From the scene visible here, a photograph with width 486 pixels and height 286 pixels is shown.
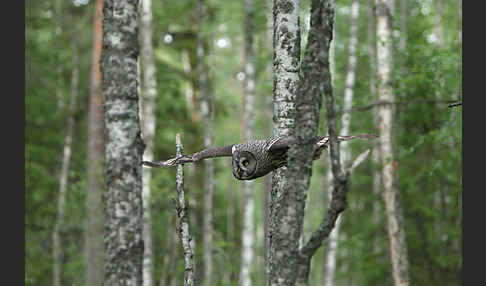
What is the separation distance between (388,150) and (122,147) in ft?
26.5

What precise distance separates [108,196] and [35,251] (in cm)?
1597

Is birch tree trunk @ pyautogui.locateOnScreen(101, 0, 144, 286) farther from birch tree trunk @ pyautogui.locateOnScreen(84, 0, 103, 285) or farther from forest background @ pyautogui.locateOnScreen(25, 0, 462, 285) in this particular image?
birch tree trunk @ pyautogui.locateOnScreen(84, 0, 103, 285)

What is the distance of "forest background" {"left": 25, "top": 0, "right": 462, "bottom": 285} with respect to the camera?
Answer: 13867 mm

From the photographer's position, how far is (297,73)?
21.2 feet

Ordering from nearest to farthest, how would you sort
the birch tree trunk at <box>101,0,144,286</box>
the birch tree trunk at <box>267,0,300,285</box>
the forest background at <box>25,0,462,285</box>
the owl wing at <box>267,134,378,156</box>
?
the birch tree trunk at <box>101,0,144,286</box> → the owl wing at <box>267,134,378,156</box> → the birch tree trunk at <box>267,0,300,285</box> → the forest background at <box>25,0,462,285</box>

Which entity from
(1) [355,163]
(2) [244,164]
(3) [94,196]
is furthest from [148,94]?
(1) [355,163]

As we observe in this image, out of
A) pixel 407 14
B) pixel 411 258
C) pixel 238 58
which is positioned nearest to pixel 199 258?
pixel 411 258

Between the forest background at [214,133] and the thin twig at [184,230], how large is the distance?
18.1ft

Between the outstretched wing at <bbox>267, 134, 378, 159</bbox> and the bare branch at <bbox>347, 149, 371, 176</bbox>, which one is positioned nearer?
the bare branch at <bbox>347, 149, 371, 176</bbox>

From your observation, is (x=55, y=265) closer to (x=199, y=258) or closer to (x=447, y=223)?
(x=199, y=258)

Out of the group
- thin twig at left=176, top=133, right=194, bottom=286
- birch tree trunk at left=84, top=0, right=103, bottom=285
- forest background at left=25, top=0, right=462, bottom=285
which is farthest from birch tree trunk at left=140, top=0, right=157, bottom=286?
thin twig at left=176, top=133, right=194, bottom=286

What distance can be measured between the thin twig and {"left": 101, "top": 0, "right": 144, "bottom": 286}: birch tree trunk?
1832mm

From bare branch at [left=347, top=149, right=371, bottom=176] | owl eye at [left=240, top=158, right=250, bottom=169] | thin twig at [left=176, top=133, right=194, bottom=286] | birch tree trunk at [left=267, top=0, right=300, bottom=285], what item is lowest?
thin twig at [left=176, top=133, right=194, bottom=286]

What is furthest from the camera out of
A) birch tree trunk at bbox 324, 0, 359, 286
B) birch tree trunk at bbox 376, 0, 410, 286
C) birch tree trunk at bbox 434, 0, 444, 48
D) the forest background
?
birch tree trunk at bbox 434, 0, 444, 48
